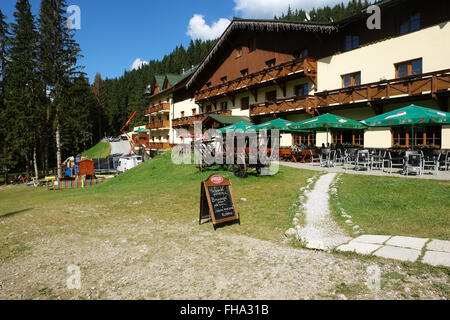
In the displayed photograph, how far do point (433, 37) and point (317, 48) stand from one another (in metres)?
8.09

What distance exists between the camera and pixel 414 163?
1220cm

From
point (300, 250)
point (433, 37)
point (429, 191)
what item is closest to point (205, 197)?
point (300, 250)

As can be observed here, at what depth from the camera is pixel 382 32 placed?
18.2m

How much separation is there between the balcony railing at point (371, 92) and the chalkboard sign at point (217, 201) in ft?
47.5

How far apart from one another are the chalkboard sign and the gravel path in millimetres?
1771

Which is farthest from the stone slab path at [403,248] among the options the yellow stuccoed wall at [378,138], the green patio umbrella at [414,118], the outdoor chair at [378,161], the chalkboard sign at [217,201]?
the yellow stuccoed wall at [378,138]

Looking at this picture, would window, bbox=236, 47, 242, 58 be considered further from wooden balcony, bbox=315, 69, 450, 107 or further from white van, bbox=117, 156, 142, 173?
white van, bbox=117, 156, 142, 173

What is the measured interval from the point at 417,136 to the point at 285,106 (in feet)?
32.1

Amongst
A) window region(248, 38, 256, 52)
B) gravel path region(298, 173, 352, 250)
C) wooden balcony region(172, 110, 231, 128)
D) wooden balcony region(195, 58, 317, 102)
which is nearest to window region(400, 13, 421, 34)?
wooden balcony region(195, 58, 317, 102)

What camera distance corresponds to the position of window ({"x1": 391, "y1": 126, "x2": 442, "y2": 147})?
1581 cm

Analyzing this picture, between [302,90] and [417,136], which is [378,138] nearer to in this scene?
[417,136]

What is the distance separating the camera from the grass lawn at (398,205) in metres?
5.77

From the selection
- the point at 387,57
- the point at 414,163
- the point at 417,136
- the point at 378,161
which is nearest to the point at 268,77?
the point at 387,57

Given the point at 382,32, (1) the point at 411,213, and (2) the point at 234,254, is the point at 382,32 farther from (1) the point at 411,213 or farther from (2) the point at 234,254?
(2) the point at 234,254
